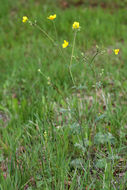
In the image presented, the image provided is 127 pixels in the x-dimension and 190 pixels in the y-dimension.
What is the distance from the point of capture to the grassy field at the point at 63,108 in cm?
158

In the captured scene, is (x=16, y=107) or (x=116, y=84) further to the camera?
(x=116, y=84)

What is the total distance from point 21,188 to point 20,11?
503 centimetres

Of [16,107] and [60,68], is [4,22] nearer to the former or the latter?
[60,68]

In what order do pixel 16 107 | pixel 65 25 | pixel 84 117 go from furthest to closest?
pixel 65 25 → pixel 16 107 → pixel 84 117

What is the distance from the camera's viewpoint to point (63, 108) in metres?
2.25

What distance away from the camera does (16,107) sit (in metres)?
2.51

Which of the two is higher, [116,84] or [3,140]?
[116,84]

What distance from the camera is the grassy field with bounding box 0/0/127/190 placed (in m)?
1.58

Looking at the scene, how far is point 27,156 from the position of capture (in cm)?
165

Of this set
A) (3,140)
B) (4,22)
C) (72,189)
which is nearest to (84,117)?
(3,140)

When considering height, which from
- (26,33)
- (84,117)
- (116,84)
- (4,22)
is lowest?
(84,117)

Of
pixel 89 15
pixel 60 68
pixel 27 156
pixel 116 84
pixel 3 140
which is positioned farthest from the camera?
pixel 89 15

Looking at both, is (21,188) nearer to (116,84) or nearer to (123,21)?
(116,84)

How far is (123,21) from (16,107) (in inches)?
124
